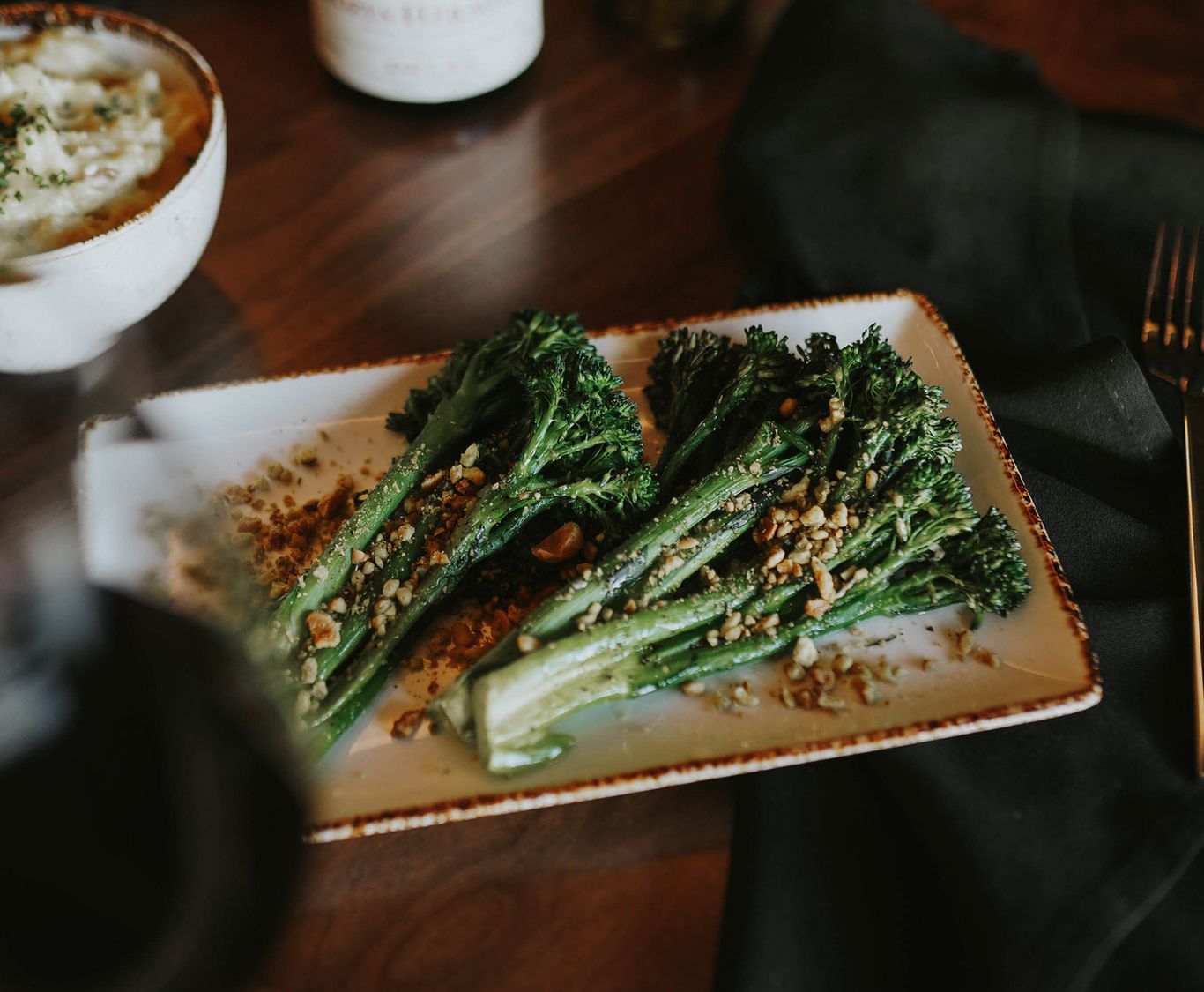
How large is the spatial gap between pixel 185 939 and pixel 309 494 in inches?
34.9

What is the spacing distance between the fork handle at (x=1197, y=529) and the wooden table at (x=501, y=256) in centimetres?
60

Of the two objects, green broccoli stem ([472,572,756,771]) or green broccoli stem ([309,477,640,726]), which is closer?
green broccoli stem ([472,572,756,771])

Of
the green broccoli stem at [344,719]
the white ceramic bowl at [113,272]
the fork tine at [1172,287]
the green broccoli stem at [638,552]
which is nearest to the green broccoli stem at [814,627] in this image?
the green broccoli stem at [638,552]

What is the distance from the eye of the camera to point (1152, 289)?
1811 millimetres

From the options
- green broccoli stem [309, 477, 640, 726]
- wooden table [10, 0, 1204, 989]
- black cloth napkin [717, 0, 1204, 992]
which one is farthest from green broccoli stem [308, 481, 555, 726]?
black cloth napkin [717, 0, 1204, 992]

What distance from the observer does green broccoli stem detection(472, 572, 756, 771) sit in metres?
1.17

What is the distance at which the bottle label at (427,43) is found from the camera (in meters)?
1.82

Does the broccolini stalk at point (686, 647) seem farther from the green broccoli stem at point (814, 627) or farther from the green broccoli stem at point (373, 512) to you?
the green broccoli stem at point (373, 512)

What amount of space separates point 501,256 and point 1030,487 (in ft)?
3.37

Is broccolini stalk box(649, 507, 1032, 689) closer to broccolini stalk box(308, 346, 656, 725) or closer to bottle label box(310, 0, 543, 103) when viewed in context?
broccolini stalk box(308, 346, 656, 725)

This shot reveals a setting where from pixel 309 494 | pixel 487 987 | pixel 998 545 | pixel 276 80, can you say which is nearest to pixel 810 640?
pixel 998 545

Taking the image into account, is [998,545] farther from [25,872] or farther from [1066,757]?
[25,872]

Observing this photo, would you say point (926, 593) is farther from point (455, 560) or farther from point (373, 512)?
point (373, 512)

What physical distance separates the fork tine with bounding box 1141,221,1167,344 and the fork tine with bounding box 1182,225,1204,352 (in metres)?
0.05
